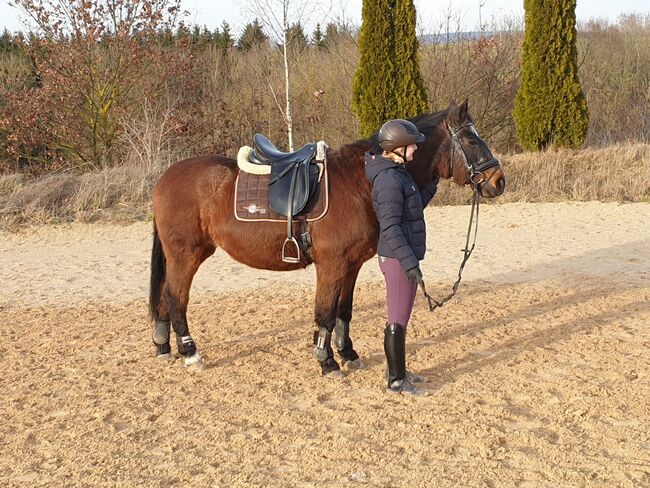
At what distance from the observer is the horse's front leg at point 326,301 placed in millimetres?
4941

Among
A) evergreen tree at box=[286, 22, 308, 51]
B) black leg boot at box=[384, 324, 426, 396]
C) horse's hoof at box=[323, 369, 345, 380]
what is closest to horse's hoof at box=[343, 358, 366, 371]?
horse's hoof at box=[323, 369, 345, 380]

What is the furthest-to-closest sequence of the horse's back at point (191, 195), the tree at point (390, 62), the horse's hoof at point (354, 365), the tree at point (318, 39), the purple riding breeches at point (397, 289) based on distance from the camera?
the tree at point (318, 39), the tree at point (390, 62), the horse's hoof at point (354, 365), the horse's back at point (191, 195), the purple riding breeches at point (397, 289)

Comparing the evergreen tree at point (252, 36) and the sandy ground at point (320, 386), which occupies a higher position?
the evergreen tree at point (252, 36)

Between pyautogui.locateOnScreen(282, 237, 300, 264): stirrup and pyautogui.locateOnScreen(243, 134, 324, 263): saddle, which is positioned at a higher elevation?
pyautogui.locateOnScreen(243, 134, 324, 263): saddle

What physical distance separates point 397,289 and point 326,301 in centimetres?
55

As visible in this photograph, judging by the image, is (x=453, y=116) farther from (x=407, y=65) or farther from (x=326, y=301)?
(x=407, y=65)

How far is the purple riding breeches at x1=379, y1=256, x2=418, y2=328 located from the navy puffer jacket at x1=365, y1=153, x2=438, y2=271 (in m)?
0.08

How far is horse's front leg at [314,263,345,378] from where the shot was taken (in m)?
4.94

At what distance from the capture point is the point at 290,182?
5012 mm

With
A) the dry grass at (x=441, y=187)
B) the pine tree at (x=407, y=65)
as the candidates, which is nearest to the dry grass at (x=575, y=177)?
the dry grass at (x=441, y=187)

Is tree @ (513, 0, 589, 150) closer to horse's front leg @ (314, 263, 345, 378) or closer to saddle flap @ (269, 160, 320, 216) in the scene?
saddle flap @ (269, 160, 320, 216)

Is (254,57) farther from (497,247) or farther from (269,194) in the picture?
(269,194)

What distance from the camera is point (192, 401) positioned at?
4.75 m

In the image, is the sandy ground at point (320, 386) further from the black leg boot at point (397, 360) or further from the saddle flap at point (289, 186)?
the saddle flap at point (289, 186)
